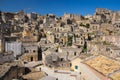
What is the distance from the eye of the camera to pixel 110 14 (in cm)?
8138

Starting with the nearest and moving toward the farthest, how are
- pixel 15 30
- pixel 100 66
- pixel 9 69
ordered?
pixel 100 66 < pixel 9 69 < pixel 15 30

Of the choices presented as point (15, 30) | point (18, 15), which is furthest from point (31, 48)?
point (18, 15)

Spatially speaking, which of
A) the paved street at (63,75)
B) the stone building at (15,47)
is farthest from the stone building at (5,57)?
the paved street at (63,75)

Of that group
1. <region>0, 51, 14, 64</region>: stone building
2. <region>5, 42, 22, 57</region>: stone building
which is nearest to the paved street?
<region>0, 51, 14, 64</region>: stone building

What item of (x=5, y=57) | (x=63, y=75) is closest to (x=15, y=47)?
(x=5, y=57)

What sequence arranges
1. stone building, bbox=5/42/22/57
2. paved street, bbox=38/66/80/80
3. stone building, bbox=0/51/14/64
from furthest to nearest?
stone building, bbox=5/42/22/57
stone building, bbox=0/51/14/64
paved street, bbox=38/66/80/80

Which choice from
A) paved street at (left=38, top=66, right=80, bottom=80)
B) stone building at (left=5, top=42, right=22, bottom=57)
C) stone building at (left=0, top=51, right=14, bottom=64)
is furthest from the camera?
stone building at (left=5, top=42, right=22, bottom=57)

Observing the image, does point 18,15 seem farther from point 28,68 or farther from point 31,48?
point 28,68

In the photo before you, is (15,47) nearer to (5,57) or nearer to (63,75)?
(5,57)

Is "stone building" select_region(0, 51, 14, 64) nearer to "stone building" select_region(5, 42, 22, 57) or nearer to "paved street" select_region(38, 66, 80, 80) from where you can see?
"stone building" select_region(5, 42, 22, 57)

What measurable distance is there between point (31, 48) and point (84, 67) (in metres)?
22.1

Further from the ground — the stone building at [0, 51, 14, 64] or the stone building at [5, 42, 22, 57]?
the stone building at [5, 42, 22, 57]

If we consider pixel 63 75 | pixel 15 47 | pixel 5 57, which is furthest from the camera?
pixel 15 47

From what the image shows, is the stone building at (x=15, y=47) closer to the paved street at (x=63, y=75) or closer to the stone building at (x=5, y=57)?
the stone building at (x=5, y=57)
